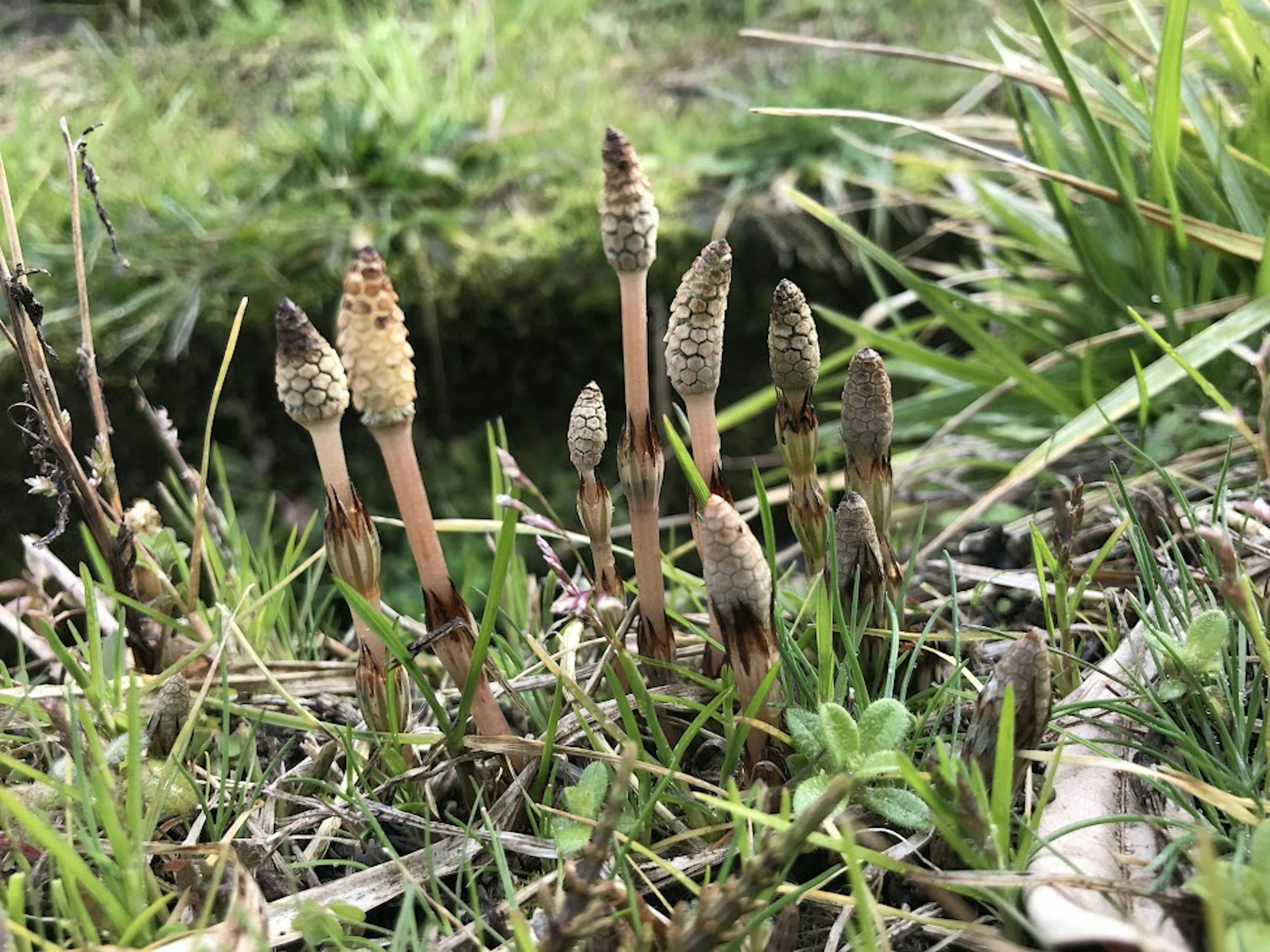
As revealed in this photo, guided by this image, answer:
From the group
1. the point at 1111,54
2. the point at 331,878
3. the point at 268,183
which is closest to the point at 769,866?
the point at 331,878

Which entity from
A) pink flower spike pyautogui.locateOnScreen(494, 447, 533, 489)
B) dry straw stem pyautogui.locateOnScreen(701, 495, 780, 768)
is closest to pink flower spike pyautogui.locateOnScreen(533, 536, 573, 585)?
pink flower spike pyautogui.locateOnScreen(494, 447, 533, 489)

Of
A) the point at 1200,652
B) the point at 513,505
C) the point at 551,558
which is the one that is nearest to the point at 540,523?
the point at 551,558

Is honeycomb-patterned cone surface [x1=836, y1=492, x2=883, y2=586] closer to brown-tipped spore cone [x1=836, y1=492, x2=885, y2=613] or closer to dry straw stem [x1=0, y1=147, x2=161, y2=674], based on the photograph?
brown-tipped spore cone [x1=836, y1=492, x2=885, y2=613]

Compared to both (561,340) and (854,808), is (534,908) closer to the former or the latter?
(854,808)

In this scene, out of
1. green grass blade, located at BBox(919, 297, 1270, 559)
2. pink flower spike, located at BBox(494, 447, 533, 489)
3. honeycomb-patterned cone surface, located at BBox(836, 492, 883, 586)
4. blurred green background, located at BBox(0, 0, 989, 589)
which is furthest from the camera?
blurred green background, located at BBox(0, 0, 989, 589)

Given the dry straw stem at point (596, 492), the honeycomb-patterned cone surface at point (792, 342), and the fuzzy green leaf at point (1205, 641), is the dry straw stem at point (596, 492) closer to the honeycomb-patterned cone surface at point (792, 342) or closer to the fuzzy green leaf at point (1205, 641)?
the honeycomb-patterned cone surface at point (792, 342)

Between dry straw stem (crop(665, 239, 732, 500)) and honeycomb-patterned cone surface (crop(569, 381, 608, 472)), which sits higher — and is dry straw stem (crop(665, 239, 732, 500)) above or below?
above

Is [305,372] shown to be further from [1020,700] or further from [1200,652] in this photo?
[1200,652]

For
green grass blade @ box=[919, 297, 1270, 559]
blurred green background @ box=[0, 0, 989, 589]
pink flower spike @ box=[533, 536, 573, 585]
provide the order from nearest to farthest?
pink flower spike @ box=[533, 536, 573, 585], green grass blade @ box=[919, 297, 1270, 559], blurred green background @ box=[0, 0, 989, 589]
